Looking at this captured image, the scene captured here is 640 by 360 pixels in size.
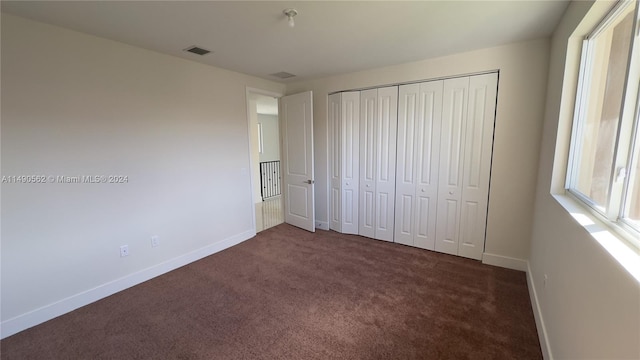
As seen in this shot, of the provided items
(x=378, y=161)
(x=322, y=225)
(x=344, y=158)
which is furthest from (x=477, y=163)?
(x=322, y=225)

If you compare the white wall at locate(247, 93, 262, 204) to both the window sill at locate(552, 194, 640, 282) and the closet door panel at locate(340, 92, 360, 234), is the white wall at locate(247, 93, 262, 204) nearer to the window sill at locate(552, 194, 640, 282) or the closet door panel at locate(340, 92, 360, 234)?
the closet door panel at locate(340, 92, 360, 234)

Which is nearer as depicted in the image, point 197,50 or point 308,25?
point 308,25

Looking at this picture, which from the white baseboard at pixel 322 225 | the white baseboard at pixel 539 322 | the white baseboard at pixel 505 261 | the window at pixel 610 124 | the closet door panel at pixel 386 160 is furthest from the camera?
the white baseboard at pixel 322 225

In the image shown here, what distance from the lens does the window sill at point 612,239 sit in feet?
2.96

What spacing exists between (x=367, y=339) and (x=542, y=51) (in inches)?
121

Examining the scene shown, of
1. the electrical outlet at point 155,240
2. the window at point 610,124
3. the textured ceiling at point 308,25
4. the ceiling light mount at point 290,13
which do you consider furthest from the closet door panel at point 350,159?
the electrical outlet at point 155,240

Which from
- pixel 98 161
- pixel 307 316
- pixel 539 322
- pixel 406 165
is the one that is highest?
pixel 98 161

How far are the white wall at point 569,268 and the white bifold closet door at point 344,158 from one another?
212 centimetres

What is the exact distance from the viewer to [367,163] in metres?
3.78

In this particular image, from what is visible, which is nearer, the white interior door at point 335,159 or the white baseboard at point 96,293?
the white baseboard at point 96,293

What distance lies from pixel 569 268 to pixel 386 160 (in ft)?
7.62

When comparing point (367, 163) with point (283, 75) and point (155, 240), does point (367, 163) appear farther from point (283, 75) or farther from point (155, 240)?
point (155, 240)

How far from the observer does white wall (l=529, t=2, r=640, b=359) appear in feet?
2.99

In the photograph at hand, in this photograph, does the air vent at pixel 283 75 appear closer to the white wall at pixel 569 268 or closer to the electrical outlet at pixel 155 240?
the electrical outlet at pixel 155 240
